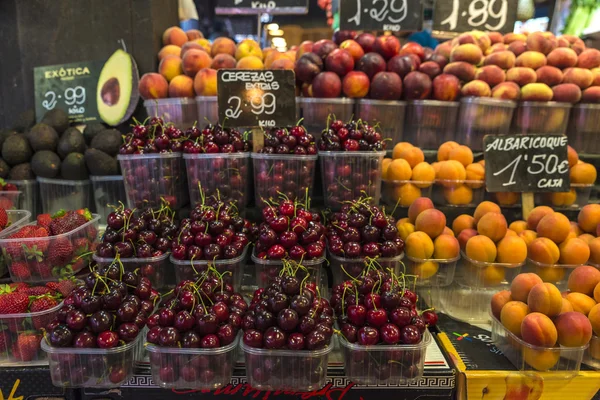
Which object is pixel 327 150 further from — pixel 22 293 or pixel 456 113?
pixel 22 293

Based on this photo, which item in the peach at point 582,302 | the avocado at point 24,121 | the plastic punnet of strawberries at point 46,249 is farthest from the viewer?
the avocado at point 24,121

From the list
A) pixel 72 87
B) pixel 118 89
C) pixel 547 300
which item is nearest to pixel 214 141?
pixel 118 89

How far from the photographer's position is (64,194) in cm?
218

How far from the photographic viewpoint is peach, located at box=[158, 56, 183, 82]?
223 cm

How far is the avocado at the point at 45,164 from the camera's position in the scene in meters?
2.09

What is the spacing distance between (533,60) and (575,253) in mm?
1054

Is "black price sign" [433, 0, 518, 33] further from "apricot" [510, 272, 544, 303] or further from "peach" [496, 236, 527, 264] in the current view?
"apricot" [510, 272, 544, 303]

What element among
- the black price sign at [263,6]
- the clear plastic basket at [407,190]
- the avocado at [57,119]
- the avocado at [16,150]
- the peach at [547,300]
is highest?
the black price sign at [263,6]

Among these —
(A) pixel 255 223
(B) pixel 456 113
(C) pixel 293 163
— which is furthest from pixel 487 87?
(A) pixel 255 223

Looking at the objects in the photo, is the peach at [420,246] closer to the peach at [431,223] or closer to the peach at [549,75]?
the peach at [431,223]

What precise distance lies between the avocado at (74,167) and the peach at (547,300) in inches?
77.6

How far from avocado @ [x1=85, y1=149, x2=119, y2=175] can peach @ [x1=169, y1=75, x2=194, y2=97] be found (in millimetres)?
443

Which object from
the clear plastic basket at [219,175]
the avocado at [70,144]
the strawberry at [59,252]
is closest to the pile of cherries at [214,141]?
the clear plastic basket at [219,175]

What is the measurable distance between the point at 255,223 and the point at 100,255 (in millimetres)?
585
